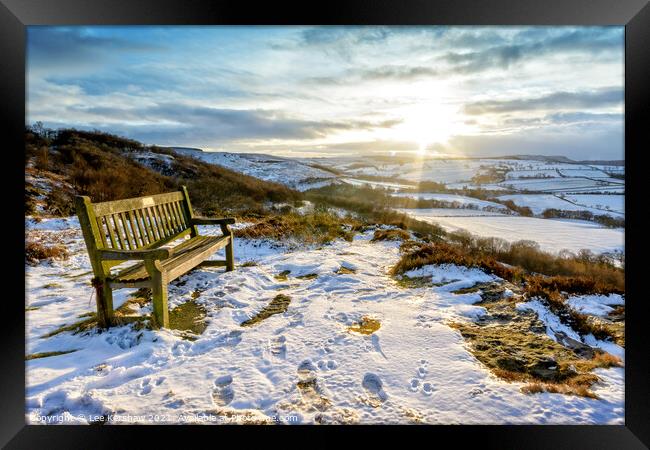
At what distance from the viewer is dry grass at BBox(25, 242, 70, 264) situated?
5012mm

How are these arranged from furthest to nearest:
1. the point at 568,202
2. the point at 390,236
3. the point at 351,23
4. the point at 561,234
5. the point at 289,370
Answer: the point at 568,202
the point at 561,234
the point at 390,236
the point at 289,370
the point at 351,23

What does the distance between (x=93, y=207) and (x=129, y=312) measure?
1171 millimetres

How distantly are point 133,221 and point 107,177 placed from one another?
7984 mm

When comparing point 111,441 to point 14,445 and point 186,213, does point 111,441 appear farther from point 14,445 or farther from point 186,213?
point 186,213

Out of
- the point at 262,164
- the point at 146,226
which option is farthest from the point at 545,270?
the point at 262,164

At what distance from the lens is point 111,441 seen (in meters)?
1.92

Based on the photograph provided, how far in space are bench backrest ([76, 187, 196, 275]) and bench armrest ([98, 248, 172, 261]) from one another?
94 millimetres

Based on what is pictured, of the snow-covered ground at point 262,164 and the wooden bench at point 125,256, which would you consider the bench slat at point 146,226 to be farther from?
the snow-covered ground at point 262,164

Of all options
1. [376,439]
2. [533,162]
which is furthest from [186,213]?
[533,162]

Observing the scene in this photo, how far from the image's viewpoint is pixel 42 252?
5.13 meters

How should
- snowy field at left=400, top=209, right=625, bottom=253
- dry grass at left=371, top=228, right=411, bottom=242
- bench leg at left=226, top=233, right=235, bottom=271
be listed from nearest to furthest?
bench leg at left=226, top=233, right=235, bottom=271
dry grass at left=371, top=228, right=411, bottom=242
snowy field at left=400, top=209, right=625, bottom=253

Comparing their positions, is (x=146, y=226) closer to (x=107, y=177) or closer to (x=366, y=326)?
(x=366, y=326)

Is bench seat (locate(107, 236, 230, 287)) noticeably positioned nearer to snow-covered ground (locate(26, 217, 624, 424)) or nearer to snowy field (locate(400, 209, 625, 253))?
snow-covered ground (locate(26, 217, 624, 424))

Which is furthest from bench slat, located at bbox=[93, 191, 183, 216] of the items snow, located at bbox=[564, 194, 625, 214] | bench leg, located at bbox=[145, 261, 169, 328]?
snow, located at bbox=[564, 194, 625, 214]
